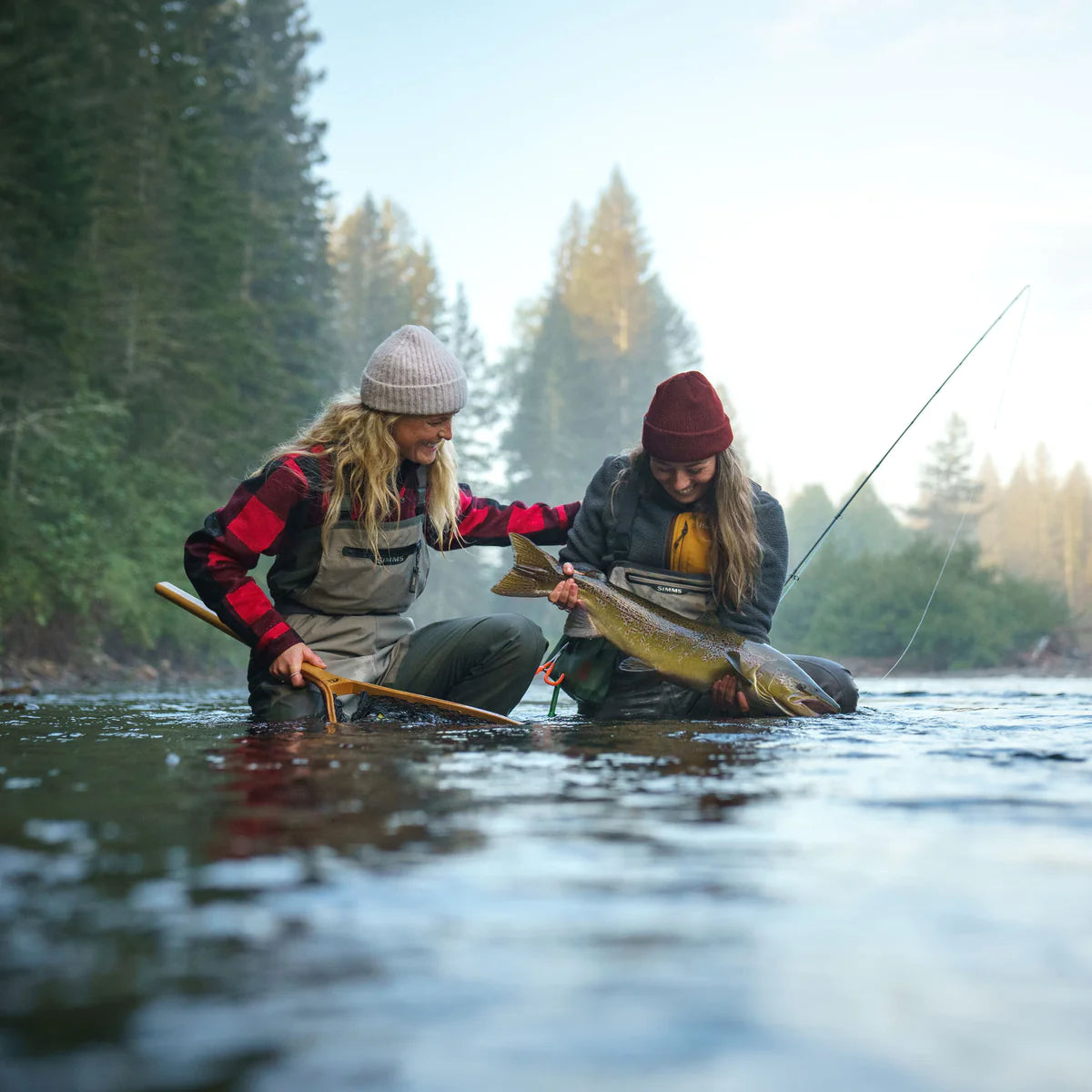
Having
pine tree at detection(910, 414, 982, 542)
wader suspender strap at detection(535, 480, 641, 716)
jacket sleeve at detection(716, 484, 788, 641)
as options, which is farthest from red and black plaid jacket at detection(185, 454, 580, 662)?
pine tree at detection(910, 414, 982, 542)

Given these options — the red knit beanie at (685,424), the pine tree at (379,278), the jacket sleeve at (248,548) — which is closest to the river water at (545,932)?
the jacket sleeve at (248,548)

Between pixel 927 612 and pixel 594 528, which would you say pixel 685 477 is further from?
pixel 927 612

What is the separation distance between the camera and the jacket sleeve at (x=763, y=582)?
5.21 m

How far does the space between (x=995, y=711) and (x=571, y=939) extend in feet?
16.9

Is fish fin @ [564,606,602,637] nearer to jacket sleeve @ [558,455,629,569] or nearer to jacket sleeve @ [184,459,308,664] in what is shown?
jacket sleeve @ [558,455,629,569]

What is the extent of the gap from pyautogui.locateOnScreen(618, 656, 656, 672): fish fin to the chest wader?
3.11ft

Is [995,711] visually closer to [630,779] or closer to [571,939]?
[630,779]

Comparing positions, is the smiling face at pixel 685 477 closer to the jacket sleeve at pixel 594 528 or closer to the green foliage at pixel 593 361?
the jacket sleeve at pixel 594 528

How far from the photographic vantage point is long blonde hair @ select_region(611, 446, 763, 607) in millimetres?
5035

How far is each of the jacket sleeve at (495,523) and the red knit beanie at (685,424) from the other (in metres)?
0.52

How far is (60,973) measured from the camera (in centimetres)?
119

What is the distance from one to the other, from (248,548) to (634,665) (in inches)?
65.6

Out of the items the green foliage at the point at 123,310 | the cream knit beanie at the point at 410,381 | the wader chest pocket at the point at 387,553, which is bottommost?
the wader chest pocket at the point at 387,553

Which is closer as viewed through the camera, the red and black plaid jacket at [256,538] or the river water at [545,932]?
the river water at [545,932]
